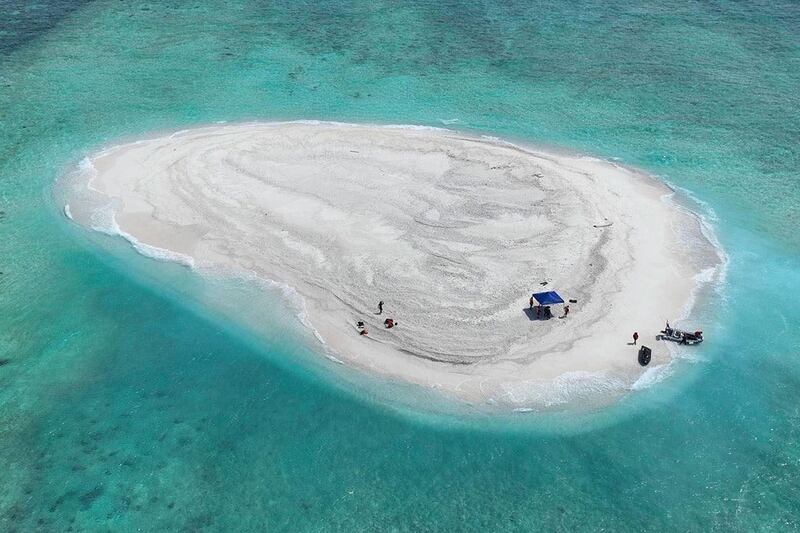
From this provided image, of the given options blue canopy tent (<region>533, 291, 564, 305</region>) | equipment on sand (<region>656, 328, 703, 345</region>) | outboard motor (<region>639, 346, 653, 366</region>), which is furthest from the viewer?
blue canopy tent (<region>533, 291, 564, 305</region>)

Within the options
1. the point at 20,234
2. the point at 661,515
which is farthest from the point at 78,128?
the point at 661,515

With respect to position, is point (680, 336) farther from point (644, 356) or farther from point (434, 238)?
point (434, 238)

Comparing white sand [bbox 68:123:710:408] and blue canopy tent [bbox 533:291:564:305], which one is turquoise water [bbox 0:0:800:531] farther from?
blue canopy tent [bbox 533:291:564:305]

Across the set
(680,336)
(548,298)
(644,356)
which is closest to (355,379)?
(548,298)

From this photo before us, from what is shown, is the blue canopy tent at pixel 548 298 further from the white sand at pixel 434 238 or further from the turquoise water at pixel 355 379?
the turquoise water at pixel 355 379

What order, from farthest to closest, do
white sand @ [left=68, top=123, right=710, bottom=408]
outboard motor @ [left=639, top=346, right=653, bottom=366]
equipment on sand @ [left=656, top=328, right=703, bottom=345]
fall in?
equipment on sand @ [left=656, top=328, right=703, bottom=345], white sand @ [left=68, top=123, right=710, bottom=408], outboard motor @ [left=639, top=346, right=653, bottom=366]

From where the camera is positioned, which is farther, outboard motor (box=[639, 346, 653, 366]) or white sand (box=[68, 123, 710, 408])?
white sand (box=[68, 123, 710, 408])

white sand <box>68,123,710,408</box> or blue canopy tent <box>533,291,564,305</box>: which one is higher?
blue canopy tent <box>533,291,564,305</box>

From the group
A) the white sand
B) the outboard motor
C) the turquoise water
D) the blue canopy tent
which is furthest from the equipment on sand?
the blue canopy tent
